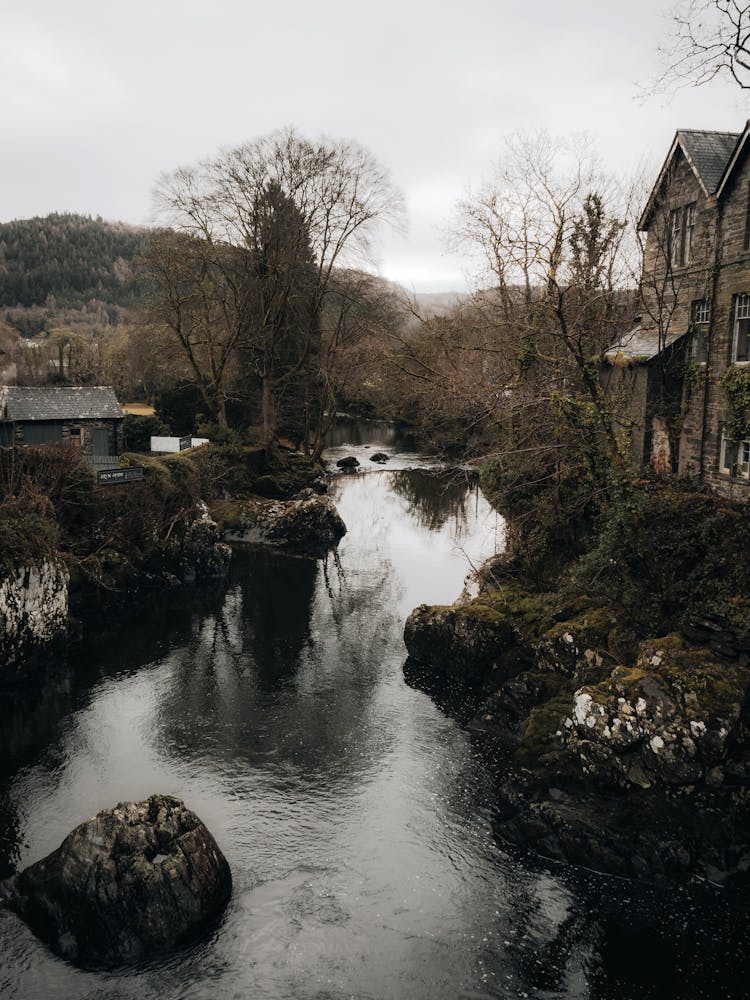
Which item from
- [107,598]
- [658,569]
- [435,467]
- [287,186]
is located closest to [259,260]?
[287,186]

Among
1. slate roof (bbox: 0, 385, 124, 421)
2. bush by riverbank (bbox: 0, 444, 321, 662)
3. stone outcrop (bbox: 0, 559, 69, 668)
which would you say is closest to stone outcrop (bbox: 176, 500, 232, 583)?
bush by riverbank (bbox: 0, 444, 321, 662)

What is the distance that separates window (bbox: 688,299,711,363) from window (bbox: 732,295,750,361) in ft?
5.45

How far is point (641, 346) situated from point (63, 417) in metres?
26.2

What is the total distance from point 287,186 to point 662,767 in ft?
114

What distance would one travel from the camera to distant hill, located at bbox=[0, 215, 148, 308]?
410ft

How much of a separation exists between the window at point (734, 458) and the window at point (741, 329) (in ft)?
7.64

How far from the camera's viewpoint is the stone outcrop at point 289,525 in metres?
34.8

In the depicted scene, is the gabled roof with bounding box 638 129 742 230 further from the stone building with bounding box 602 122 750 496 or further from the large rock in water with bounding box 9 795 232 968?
the large rock in water with bounding box 9 795 232 968

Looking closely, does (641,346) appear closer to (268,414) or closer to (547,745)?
(547,745)

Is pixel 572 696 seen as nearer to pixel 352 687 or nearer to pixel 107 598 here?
pixel 352 687

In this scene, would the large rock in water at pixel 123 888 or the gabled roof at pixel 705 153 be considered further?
the gabled roof at pixel 705 153

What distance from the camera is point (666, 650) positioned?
16.4m

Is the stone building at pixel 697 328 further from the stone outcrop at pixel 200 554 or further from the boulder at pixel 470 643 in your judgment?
the stone outcrop at pixel 200 554

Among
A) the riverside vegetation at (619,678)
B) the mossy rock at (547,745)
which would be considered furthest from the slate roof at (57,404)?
the mossy rock at (547,745)
